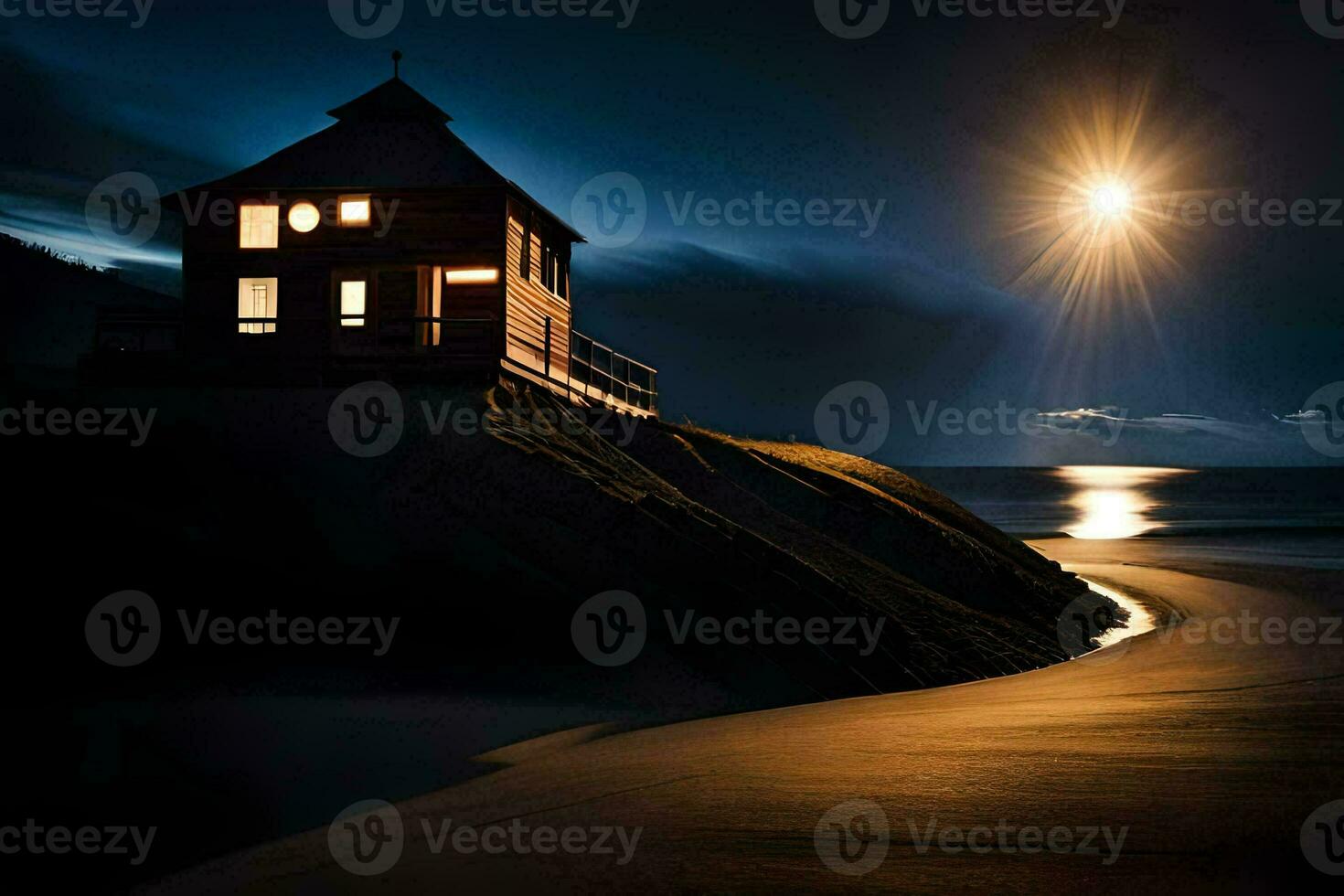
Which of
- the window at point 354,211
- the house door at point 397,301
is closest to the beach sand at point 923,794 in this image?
the house door at point 397,301

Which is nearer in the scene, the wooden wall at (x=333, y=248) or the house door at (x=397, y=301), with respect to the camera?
the wooden wall at (x=333, y=248)

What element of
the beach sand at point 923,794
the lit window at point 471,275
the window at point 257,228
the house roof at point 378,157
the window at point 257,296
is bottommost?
the beach sand at point 923,794

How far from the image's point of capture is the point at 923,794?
10.7 meters

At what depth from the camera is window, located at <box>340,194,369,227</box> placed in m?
26.8

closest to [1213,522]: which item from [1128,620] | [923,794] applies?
[1128,620]

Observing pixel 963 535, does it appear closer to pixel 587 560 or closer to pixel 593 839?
pixel 587 560

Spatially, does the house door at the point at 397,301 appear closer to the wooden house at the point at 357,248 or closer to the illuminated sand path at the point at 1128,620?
the wooden house at the point at 357,248

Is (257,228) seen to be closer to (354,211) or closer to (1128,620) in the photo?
(354,211)

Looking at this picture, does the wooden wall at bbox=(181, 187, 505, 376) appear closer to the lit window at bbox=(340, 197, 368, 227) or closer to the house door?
the lit window at bbox=(340, 197, 368, 227)

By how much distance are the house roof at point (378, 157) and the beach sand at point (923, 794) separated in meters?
17.1

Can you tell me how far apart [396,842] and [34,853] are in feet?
11.9

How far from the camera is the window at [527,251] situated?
28688mm

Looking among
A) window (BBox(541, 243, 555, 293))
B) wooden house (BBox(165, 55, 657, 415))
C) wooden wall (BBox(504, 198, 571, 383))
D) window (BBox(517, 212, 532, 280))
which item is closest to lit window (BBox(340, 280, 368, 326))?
wooden house (BBox(165, 55, 657, 415))

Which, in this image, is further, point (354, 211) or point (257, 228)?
point (257, 228)
